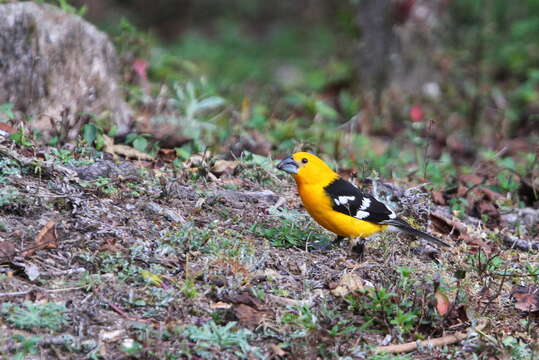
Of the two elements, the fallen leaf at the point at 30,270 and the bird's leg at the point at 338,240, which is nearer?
the fallen leaf at the point at 30,270

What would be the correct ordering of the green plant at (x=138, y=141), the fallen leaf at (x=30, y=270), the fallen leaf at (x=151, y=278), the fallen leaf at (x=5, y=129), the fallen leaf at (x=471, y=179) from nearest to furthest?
the fallen leaf at (x=30, y=270)
the fallen leaf at (x=151, y=278)
the fallen leaf at (x=5, y=129)
the green plant at (x=138, y=141)
the fallen leaf at (x=471, y=179)

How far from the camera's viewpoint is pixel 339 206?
5.20 metres

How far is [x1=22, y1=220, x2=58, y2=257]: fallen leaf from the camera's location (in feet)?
14.2

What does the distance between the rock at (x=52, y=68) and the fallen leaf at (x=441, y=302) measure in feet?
11.8

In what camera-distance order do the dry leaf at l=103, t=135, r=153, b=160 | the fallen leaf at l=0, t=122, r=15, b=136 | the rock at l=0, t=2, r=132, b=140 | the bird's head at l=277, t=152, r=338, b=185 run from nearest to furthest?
the bird's head at l=277, t=152, r=338, b=185, the fallen leaf at l=0, t=122, r=15, b=136, the dry leaf at l=103, t=135, r=153, b=160, the rock at l=0, t=2, r=132, b=140

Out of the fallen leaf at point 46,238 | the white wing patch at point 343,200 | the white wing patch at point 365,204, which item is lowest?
the white wing patch at point 365,204

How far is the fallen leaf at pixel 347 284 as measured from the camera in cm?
443

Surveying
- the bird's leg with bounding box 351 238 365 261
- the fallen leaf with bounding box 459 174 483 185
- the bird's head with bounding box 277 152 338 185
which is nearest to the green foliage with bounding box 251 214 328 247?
the bird's leg with bounding box 351 238 365 261

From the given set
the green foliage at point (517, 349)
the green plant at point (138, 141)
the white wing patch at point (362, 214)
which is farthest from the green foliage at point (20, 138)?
the green foliage at point (517, 349)

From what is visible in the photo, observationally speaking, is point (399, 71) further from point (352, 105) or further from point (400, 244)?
point (400, 244)

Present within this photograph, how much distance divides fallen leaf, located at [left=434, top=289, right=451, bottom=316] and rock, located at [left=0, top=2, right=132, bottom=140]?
360cm

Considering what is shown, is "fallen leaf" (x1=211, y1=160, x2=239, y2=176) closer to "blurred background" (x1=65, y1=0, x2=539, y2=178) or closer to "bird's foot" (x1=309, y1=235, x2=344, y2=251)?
"blurred background" (x1=65, y1=0, x2=539, y2=178)

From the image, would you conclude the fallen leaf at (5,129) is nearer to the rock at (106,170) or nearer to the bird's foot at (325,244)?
the rock at (106,170)

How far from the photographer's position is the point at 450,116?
10.1 meters
